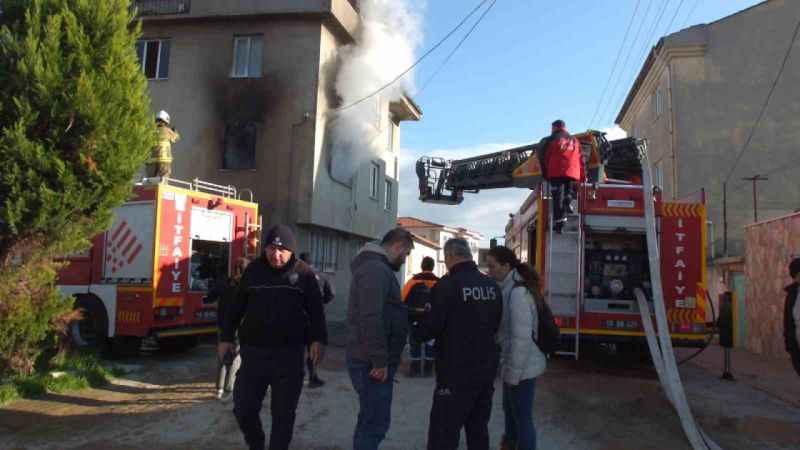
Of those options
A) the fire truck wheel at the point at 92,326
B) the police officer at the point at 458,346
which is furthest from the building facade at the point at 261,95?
the police officer at the point at 458,346

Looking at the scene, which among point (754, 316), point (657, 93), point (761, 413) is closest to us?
point (761, 413)

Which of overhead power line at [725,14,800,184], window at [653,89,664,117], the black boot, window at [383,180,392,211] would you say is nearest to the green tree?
the black boot

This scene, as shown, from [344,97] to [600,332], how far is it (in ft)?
36.8

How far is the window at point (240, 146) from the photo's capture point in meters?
17.2

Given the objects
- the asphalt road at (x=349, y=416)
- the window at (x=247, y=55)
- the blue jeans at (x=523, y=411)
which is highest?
the window at (x=247, y=55)

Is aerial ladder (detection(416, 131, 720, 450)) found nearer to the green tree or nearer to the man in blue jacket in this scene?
the man in blue jacket

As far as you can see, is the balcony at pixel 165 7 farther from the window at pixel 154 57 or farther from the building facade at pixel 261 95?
the window at pixel 154 57

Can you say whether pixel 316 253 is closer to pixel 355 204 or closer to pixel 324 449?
pixel 355 204

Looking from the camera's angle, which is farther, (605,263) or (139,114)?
(605,263)

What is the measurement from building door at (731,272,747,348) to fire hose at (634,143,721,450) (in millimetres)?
7854

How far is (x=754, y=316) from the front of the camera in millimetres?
14227

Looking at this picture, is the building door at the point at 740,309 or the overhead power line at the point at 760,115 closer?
the building door at the point at 740,309

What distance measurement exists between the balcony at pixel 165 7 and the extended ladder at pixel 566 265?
527 inches

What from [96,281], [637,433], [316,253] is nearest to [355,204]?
[316,253]
